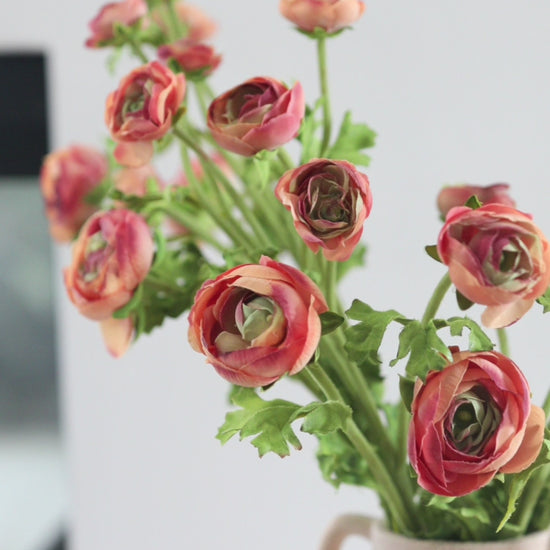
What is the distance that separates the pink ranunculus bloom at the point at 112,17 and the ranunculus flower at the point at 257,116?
141mm

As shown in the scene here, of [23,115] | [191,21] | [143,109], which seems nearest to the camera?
[143,109]

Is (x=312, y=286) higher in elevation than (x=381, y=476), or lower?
higher

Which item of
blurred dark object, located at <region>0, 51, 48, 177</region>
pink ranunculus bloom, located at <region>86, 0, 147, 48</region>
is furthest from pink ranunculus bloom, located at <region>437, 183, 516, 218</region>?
blurred dark object, located at <region>0, 51, 48, 177</region>

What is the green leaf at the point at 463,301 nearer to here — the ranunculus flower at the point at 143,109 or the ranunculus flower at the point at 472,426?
the ranunculus flower at the point at 472,426

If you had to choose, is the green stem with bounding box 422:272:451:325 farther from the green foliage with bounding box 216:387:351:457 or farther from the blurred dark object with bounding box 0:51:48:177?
the blurred dark object with bounding box 0:51:48:177

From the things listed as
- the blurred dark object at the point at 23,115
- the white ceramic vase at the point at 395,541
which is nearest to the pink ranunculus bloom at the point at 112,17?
the white ceramic vase at the point at 395,541

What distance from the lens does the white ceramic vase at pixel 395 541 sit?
1.59 ft

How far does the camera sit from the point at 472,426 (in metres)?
0.39

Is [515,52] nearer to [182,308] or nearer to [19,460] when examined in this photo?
[182,308]

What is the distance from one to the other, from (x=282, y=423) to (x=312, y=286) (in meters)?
0.07

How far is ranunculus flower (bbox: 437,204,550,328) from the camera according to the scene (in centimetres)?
38

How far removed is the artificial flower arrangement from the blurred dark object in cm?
61

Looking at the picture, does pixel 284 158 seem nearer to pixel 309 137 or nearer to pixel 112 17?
pixel 309 137

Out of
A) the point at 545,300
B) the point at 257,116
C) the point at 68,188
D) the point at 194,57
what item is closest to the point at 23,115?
the point at 68,188
